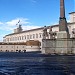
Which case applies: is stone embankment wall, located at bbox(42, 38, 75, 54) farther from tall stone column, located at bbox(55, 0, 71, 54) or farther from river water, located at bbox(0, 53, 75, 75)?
river water, located at bbox(0, 53, 75, 75)

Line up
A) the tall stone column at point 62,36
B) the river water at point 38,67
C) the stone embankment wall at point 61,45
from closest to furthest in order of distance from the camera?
the river water at point 38,67 → the tall stone column at point 62,36 → the stone embankment wall at point 61,45

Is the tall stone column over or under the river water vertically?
over

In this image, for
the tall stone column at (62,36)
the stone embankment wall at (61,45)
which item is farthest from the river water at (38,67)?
the stone embankment wall at (61,45)

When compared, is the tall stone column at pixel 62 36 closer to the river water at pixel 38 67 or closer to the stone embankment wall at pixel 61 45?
the stone embankment wall at pixel 61 45

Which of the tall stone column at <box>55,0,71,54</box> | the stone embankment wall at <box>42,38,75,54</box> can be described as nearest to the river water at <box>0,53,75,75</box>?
the tall stone column at <box>55,0,71,54</box>

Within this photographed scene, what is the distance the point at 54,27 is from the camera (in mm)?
184125

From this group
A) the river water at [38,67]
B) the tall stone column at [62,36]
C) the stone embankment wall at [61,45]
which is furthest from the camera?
the stone embankment wall at [61,45]

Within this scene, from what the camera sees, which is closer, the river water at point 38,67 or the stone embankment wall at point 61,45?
the river water at point 38,67

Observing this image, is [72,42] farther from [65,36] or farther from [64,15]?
[64,15]

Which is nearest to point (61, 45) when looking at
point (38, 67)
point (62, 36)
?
point (62, 36)

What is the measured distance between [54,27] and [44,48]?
8150 centimetres

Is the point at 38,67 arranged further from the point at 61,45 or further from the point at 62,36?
the point at 61,45

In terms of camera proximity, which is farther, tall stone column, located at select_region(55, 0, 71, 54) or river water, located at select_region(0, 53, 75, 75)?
tall stone column, located at select_region(55, 0, 71, 54)

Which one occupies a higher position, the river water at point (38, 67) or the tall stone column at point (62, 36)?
the tall stone column at point (62, 36)
